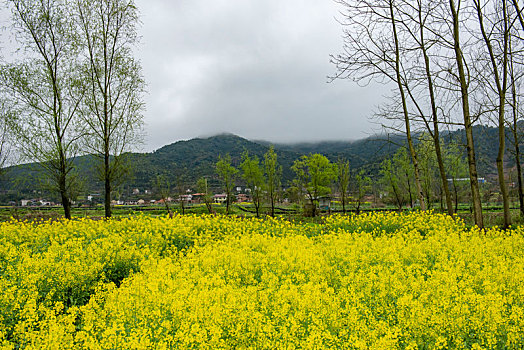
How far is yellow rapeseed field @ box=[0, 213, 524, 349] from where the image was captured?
297cm

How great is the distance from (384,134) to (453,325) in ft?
30.6

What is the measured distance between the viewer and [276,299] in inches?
148

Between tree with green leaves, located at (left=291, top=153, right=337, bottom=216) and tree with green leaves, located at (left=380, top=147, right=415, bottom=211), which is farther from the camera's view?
tree with green leaves, located at (left=291, top=153, right=337, bottom=216)

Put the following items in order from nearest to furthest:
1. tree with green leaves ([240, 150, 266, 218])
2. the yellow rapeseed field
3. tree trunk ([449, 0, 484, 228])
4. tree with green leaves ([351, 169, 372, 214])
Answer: the yellow rapeseed field
tree trunk ([449, 0, 484, 228])
tree with green leaves ([240, 150, 266, 218])
tree with green leaves ([351, 169, 372, 214])

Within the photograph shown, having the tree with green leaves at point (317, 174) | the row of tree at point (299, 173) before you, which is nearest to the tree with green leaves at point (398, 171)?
the row of tree at point (299, 173)

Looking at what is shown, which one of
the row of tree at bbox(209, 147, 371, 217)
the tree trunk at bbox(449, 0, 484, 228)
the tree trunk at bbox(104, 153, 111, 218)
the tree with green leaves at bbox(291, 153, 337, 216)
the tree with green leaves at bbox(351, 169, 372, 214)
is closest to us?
the tree trunk at bbox(449, 0, 484, 228)

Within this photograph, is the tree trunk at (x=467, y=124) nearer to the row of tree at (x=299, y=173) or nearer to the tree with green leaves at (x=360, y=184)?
the row of tree at (x=299, y=173)

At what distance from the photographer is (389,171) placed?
1105 inches

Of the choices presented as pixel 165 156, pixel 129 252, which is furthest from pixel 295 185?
pixel 165 156

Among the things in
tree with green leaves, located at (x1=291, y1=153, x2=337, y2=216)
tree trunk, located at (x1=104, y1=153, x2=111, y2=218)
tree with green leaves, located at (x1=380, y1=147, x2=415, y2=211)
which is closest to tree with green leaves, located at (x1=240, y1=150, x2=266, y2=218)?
tree with green leaves, located at (x1=291, y1=153, x2=337, y2=216)

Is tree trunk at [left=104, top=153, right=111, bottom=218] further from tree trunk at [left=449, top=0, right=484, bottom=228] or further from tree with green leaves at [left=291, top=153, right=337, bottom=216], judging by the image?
tree with green leaves at [left=291, top=153, right=337, bottom=216]

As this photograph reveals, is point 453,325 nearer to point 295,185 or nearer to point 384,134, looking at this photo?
point 384,134

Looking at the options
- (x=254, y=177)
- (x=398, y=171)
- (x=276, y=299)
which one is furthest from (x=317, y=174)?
(x=276, y=299)

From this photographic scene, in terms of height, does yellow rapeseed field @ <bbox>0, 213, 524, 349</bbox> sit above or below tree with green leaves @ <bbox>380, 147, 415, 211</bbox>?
below
